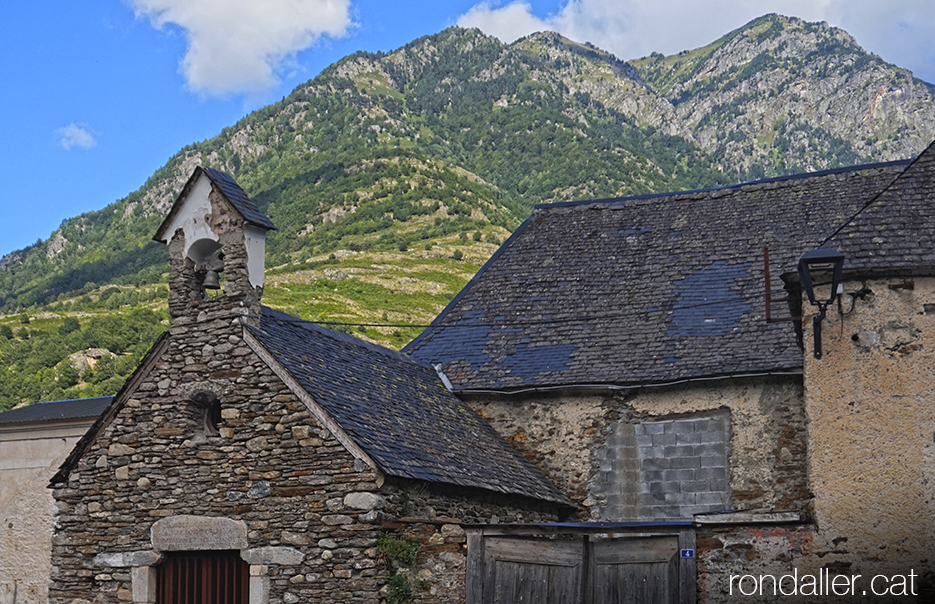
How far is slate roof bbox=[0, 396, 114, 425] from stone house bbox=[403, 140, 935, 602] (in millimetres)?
7798

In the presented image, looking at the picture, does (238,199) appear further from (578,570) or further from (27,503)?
(27,503)

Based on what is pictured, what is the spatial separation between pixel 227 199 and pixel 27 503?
10974mm

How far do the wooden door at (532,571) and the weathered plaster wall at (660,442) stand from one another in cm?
403

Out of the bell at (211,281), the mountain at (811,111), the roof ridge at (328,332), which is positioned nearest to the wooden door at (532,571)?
the roof ridge at (328,332)

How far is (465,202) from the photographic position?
329 feet

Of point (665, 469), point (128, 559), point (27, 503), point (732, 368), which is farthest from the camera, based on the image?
point (27, 503)

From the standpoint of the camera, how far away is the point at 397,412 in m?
13.8

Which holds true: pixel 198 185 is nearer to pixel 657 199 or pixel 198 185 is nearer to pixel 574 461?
pixel 574 461

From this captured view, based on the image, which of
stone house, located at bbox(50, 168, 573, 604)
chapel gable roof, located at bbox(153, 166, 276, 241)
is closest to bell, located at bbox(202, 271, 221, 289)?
stone house, located at bbox(50, 168, 573, 604)

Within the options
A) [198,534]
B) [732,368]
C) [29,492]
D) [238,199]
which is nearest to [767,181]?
[732,368]

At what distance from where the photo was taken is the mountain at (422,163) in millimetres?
66938

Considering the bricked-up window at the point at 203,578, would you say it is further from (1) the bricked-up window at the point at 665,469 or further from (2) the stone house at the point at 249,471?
(1) the bricked-up window at the point at 665,469

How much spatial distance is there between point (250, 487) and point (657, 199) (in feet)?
35.1

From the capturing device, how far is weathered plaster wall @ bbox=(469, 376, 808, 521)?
14656 mm
